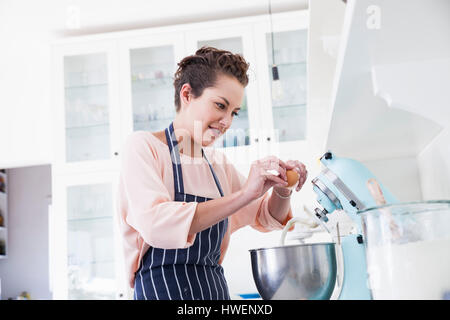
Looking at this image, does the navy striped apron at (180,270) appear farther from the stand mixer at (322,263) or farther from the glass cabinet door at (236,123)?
the glass cabinet door at (236,123)

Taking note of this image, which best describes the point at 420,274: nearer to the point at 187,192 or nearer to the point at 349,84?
the point at 349,84

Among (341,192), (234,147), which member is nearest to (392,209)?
(341,192)

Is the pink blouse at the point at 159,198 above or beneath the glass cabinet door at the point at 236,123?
beneath

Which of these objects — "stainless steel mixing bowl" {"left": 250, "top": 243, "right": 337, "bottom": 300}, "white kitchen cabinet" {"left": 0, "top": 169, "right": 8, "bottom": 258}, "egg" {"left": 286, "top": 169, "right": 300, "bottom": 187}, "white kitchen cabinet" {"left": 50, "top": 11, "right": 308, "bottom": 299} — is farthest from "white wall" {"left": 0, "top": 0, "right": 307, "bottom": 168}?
"stainless steel mixing bowl" {"left": 250, "top": 243, "right": 337, "bottom": 300}

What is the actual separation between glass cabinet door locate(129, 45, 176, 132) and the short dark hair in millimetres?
1529

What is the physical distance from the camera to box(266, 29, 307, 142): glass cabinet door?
8.06ft

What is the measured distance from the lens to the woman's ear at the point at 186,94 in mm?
1057

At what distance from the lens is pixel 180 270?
0.95 m

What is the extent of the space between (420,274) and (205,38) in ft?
7.23

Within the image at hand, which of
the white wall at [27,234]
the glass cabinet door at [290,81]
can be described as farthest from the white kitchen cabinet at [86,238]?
the white wall at [27,234]

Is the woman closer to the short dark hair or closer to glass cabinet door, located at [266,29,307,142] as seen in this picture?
the short dark hair

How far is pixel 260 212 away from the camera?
3.86 ft

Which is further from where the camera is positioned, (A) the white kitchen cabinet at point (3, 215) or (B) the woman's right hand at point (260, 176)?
(A) the white kitchen cabinet at point (3, 215)

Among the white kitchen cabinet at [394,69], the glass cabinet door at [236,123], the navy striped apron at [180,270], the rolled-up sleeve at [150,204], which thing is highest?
the glass cabinet door at [236,123]
